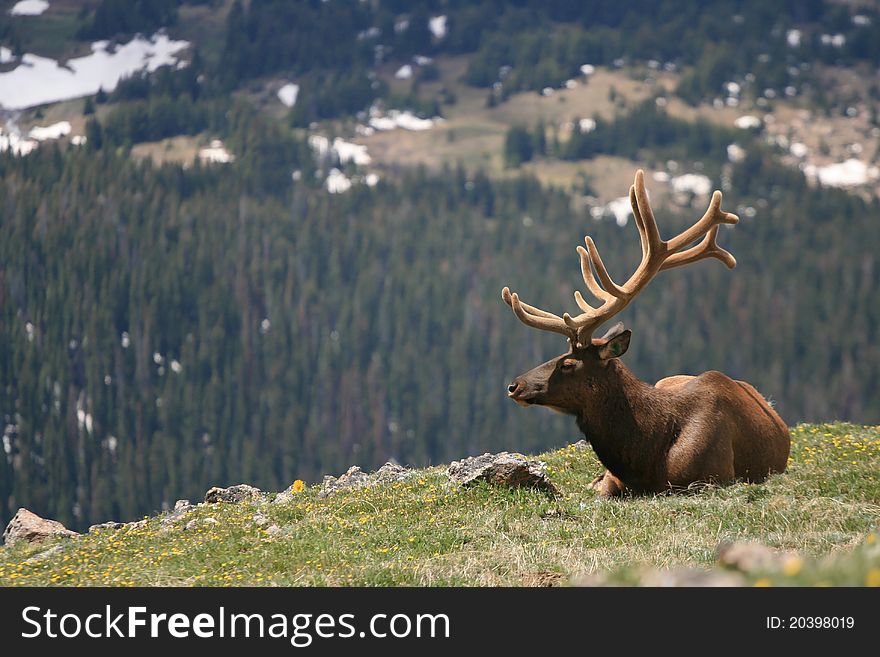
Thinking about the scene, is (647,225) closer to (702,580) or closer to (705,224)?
(705,224)

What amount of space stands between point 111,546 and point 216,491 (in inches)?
186

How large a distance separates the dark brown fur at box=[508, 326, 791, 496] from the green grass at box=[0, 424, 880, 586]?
488 mm

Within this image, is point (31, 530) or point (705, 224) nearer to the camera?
point (705, 224)

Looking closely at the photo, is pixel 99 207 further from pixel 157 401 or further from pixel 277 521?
pixel 277 521

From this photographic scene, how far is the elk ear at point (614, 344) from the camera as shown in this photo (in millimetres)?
15156

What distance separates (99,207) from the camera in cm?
19600

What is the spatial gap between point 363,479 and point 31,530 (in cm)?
486

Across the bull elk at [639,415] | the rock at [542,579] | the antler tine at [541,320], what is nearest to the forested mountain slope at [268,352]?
the bull elk at [639,415]

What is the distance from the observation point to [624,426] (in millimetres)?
15023

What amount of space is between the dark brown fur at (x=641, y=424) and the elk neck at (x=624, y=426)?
1 centimetres

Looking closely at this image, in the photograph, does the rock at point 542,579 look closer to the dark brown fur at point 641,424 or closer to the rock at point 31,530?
the dark brown fur at point 641,424

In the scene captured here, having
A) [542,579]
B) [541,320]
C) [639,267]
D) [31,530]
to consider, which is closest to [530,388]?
[541,320]
